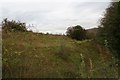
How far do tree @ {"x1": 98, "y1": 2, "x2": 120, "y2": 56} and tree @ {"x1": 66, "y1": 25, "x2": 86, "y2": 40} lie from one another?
5177 mm

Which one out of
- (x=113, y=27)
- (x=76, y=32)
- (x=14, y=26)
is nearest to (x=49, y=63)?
(x=113, y=27)

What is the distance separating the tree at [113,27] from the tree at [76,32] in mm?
5177

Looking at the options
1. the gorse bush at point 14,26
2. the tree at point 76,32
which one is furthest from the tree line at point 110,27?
the tree at point 76,32

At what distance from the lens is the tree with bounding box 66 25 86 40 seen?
17505 millimetres

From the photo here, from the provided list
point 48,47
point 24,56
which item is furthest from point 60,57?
point 24,56

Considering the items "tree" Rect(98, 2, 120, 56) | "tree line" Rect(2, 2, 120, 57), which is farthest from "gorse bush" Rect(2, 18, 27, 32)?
"tree" Rect(98, 2, 120, 56)

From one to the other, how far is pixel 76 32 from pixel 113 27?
239 inches

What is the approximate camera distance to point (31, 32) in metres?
13.8

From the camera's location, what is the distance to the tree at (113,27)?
11.4 metres

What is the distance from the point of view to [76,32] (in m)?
17.6

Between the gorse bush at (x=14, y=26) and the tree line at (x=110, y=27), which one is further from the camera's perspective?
the gorse bush at (x=14, y=26)

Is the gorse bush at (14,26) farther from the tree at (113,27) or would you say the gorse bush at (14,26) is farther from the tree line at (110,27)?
the tree at (113,27)

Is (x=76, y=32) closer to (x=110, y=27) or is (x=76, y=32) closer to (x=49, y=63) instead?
(x=110, y=27)

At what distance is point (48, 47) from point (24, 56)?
2.99 meters
